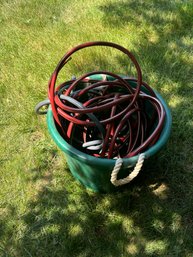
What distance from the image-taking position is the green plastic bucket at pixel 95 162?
1722mm

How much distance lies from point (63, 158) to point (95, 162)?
78 cm

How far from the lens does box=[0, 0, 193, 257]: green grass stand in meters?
2.07

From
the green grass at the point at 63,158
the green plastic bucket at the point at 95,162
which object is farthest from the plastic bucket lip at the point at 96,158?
the green grass at the point at 63,158

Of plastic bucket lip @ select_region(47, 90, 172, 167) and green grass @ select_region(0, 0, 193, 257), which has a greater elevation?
plastic bucket lip @ select_region(47, 90, 172, 167)

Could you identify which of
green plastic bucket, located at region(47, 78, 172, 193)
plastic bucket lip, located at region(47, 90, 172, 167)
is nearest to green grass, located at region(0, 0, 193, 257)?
green plastic bucket, located at region(47, 78, 172, 193)

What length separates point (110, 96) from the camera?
2.12 metres

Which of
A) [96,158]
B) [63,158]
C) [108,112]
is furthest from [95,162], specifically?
[63,158]

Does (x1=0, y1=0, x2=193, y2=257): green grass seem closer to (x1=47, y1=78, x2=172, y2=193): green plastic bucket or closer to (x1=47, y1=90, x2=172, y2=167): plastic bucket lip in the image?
(x1=47, y1=78, x2=172, y2=193): green plastic bucket

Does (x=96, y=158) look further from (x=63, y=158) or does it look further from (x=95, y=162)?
(x=63, y=158)

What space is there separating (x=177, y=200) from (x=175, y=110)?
0.84 m

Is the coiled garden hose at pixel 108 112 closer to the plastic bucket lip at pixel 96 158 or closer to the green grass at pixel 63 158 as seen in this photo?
the plastic bucket lip at pixel 96 158

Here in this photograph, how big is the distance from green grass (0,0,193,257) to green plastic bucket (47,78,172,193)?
214mm

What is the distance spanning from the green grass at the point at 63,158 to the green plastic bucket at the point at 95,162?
0.21 m

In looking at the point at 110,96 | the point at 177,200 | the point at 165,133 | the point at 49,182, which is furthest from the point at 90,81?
the point at 177,200
